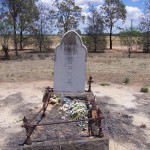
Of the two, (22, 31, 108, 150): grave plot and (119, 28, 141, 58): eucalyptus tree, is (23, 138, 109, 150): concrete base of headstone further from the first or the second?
(119, 28, 141, 58): eucalyptus tree

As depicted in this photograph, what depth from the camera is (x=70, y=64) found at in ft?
28.0

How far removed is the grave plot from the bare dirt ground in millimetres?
589

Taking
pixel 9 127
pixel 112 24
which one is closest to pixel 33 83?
pixel 9 127

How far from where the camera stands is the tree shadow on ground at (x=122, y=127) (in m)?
6.62

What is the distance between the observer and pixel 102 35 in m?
31.8

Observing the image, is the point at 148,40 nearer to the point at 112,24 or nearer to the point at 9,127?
the point at 112,24

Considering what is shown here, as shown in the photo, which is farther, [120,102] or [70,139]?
[120,102]

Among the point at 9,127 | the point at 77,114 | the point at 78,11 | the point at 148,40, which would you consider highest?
the point at 78,11

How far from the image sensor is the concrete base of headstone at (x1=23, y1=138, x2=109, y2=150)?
5.43 m

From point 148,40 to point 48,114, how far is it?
2475 cm

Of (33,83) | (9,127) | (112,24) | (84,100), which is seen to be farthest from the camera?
(112,24)

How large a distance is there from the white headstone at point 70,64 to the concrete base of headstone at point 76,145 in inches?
128

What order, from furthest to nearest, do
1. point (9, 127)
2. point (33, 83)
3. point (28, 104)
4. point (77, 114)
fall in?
point (33, 83) < point (28, 104) < point (9, 127) < point (77, 114)

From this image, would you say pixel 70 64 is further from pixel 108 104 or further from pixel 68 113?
pixel 108 104
